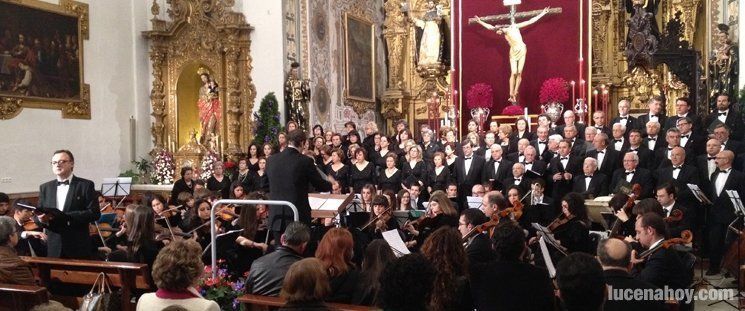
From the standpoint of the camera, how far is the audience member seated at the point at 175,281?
3.65m

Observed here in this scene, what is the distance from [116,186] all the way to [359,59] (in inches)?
307

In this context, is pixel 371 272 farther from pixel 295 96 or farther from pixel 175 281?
pixel 295 96

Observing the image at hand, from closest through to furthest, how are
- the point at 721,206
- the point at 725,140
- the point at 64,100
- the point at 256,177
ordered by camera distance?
the point at 721,206
the point at 725,140
the point at 256,177
the point at 64,100

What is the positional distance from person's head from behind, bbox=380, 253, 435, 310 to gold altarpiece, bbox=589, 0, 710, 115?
13002 mm

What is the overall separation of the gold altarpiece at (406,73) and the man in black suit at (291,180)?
434 inches

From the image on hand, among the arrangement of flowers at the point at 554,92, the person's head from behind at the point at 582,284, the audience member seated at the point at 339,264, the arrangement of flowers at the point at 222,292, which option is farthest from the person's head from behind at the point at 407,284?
the arrangement of flowers at the point at 554,92

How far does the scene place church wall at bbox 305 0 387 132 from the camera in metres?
14.9

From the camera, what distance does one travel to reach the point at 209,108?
1422cm

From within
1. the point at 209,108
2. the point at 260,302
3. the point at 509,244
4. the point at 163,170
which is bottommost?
the point at 260,302

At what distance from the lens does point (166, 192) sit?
43.9 feet

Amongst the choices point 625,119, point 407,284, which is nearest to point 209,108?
point 625,119

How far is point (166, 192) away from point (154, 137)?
173 cm

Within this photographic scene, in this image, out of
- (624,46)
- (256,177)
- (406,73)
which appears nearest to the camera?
(256,177)

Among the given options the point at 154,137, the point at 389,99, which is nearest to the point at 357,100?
the point at 389,99
